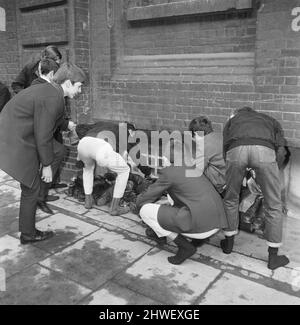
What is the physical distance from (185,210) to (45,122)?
149cm

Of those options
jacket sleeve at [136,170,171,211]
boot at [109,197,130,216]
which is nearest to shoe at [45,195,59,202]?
boot at [109,197,130,216]

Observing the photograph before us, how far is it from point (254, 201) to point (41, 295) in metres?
2.31

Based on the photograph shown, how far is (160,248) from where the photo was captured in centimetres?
383

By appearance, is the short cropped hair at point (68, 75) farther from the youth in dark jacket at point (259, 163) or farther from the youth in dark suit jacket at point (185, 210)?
the youth in dark jacket at point (259, 163)

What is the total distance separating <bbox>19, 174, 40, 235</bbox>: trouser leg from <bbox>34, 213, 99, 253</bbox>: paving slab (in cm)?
23

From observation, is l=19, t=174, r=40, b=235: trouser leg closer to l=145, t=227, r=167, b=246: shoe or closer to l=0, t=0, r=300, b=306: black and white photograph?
l=0, t=0, r=300, b=306: black and white photograph

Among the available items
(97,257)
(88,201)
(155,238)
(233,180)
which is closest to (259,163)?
(233,180)

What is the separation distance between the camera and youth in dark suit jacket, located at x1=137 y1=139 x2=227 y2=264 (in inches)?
133

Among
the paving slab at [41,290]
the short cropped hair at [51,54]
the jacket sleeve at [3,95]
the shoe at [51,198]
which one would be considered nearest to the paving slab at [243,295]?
the paving slab at [41,290]

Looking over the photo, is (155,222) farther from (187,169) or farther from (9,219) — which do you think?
(9,219)

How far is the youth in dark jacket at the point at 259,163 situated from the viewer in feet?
10.9

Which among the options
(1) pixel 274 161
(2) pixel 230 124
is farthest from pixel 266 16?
(1) pixel 274 161

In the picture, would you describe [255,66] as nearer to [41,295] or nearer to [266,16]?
[266,16]

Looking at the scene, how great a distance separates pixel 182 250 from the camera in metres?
3.51
